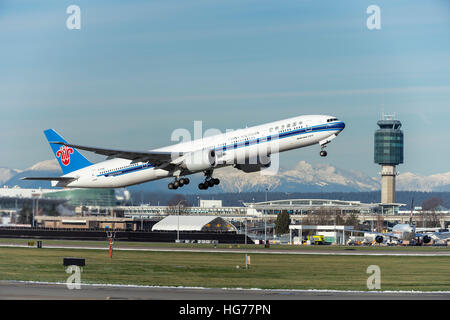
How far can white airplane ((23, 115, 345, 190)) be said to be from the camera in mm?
78812

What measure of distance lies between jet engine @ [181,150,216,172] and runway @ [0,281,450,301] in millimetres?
28504

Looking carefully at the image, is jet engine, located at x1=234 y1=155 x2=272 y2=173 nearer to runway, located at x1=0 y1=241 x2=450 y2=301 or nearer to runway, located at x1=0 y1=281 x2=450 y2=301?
runway, located at x1=0 y1=241 x2=450 y2=301

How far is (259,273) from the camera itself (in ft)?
236

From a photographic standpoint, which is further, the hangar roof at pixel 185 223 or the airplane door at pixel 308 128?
the hangar roof at pixel 185 223

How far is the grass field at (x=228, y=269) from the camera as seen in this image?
61.1 meters

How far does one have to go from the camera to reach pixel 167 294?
48.3 metres

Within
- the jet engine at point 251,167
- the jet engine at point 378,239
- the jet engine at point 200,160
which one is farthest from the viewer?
the jet engine at point 378,239

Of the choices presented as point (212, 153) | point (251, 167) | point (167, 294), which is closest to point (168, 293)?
point (167, 294)

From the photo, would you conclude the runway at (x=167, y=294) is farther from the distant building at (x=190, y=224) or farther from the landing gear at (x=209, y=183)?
the distant building at (x=190, y=224)

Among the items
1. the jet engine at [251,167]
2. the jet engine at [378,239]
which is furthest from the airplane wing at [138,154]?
the jet engine at [378,239]

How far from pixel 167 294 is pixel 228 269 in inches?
1085
